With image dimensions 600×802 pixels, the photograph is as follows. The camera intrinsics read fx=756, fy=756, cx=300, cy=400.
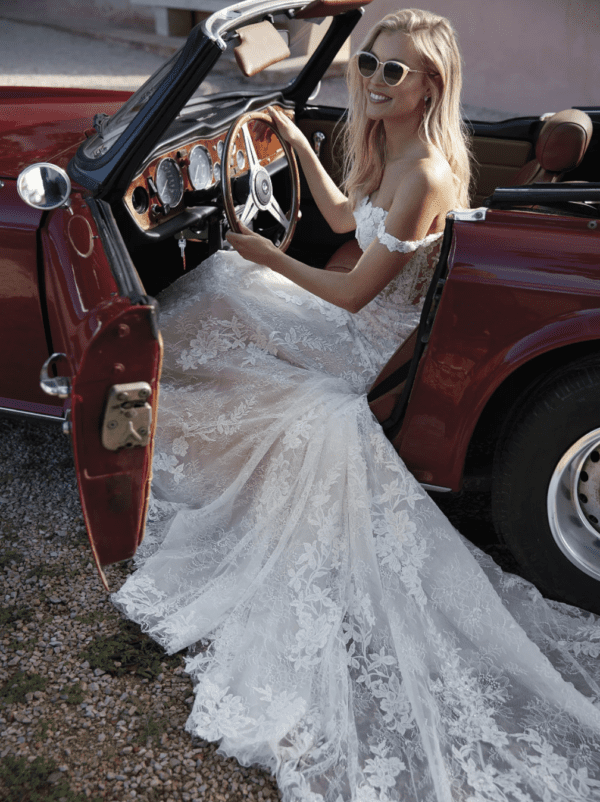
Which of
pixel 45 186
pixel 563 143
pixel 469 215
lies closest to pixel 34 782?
pixel 45 186

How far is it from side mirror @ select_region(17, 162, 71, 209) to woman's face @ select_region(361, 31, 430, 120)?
90cm

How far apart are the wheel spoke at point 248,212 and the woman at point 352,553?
171mm

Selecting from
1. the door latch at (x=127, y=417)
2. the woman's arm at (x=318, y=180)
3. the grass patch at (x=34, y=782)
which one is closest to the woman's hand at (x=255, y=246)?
the woman's arm at (x=318, y=180)

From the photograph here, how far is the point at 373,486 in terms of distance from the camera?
2.20 m

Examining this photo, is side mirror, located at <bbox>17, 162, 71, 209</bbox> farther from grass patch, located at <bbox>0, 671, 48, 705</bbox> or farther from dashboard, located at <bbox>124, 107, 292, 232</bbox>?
grass patch, located at <bbox>0, 671, 48, 705</bbox>

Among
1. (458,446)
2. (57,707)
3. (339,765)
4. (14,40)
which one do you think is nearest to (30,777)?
(57,707)

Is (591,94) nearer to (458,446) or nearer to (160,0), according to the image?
(160,0)

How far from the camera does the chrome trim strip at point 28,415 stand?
8.13 ft

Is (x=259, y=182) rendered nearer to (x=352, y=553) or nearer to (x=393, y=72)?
(x=393, y=72)

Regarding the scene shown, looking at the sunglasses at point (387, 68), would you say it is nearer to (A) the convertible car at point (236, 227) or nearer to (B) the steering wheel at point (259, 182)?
(A) the convertible car at point (236, 227)

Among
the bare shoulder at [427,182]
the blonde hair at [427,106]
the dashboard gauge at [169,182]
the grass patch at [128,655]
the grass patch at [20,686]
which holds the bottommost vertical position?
the grass patch at [20,686]

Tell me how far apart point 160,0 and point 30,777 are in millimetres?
11528

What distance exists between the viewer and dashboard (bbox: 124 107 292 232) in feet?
7.95

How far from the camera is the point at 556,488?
6.86 ft
